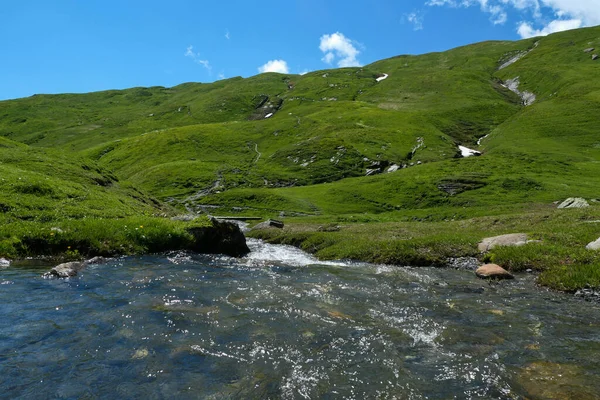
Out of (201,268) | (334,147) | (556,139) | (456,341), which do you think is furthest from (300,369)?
(556,139)

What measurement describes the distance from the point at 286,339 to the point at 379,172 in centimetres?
10027

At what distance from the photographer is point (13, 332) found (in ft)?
34.1

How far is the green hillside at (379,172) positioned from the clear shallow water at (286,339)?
6.97m

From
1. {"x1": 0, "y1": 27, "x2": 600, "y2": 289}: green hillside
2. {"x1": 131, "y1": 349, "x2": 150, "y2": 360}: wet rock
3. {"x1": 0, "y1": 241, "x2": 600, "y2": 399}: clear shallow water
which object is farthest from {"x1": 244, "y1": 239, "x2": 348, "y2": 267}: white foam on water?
{"x1": 131, "y1": 349, "x2": 150, "y2": 360}: wet rock

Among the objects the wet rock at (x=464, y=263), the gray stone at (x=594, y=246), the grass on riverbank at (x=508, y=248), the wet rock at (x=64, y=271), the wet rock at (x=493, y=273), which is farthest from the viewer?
the wet rock at (x=464, y=263)

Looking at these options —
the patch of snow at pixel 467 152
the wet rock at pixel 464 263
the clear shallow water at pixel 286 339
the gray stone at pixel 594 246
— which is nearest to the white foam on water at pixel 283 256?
the wet rock at pixel 464 263

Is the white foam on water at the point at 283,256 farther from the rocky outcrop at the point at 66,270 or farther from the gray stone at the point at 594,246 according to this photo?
the gray stone at the point at 594,246

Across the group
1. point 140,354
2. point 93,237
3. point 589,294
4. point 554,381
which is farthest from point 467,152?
point 140,354

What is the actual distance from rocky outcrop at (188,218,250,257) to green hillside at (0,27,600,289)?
282 inches

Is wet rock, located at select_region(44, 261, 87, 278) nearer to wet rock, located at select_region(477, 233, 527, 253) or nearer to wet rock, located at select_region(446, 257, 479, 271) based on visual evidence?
wet rock, located at select_region(446, 257, 479, 271)

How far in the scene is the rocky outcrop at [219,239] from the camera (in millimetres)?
26766

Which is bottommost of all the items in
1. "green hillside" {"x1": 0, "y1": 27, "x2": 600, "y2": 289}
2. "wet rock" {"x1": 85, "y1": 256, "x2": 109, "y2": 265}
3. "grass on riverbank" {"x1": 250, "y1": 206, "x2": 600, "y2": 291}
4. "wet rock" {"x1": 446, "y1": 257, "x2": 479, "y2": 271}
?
"wet rock" {"x1": 85, "y1": 256, "x2": 109, "y2": 265}

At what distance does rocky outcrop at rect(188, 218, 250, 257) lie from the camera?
87.8ft

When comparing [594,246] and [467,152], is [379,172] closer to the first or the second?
[467,152]
